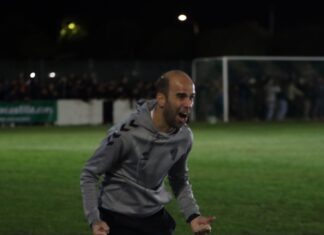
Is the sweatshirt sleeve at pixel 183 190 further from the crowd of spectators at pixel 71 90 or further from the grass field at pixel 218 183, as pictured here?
the crowd of spectators at pixel 71 90

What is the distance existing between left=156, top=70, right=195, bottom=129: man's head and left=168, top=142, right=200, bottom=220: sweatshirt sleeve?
614 mm

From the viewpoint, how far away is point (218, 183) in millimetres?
14953

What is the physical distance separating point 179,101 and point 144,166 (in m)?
0.56

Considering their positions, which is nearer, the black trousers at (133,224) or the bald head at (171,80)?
the bald head at (171,80)

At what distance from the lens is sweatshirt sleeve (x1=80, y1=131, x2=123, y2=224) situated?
5.45m

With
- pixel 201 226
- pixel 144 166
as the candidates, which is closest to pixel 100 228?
pixel 144 166

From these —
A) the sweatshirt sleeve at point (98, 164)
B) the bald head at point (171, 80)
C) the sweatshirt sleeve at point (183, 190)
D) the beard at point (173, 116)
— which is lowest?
the sweatshirt sleeve at point (183, 190)

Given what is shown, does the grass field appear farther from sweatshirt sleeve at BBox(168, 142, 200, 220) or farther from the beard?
the beard

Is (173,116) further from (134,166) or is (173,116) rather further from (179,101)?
(134,166)

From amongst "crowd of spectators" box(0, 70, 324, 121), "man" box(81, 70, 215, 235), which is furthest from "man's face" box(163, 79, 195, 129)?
"crowd of spectators" box(0, 70, 324, 121)

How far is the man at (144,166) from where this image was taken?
5.36 m

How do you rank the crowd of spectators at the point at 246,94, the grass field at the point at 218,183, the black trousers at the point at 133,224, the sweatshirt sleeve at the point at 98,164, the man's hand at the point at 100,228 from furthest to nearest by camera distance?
the crowd of spectators at the point at 246,94
the grass field at the point at 218,183
the black trousers at the point at 133,224
the sweatshirt sleeve at the point at 98,164
the man's hand at the point at 100,228

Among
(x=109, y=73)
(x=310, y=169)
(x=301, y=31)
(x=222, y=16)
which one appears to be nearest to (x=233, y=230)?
(x=310, y=169)

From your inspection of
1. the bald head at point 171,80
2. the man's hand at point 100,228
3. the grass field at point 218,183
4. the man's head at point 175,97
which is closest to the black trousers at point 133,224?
the man's hand at point 100,228
